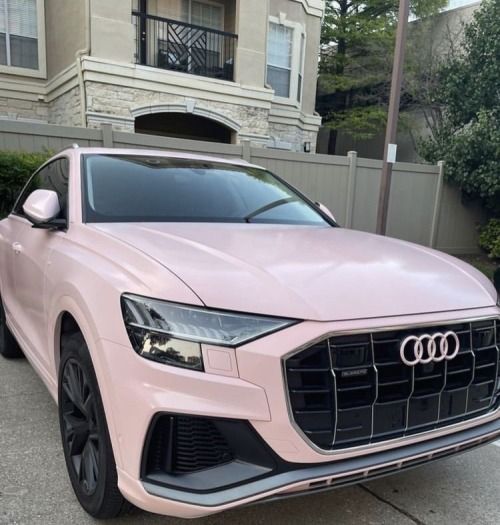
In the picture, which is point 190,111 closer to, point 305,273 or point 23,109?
point 23,109

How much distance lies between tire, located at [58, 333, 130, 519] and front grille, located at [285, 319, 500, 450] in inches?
31.1

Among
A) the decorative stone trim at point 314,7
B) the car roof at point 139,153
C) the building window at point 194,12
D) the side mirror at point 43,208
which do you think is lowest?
the side mirror at point 43,208

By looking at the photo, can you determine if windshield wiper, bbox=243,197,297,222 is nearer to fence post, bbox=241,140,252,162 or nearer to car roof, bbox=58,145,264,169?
car roof, bbox=58,145,264,169

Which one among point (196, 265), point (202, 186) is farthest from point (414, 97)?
point (196, 265)

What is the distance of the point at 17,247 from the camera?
3451 millimetres

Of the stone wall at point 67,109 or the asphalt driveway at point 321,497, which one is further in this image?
the stone wall at point 67,109

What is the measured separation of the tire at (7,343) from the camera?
4134mm

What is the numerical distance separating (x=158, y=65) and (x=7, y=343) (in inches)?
382

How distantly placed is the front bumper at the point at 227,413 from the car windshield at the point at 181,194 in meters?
1.27

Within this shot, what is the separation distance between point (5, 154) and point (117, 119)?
4488 mm

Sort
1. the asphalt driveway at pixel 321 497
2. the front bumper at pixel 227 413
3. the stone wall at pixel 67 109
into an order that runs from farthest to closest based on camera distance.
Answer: the stone wall at pixel 67 109
the asphalt driveway at pixel 321 497
the front bumper at pixel 227 413

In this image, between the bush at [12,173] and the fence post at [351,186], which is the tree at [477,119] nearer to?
the fence post at [351,186]

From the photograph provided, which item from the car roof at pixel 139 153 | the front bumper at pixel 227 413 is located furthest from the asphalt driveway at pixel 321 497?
the car roof at pixel 139 153

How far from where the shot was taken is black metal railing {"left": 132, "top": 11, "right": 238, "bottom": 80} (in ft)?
39.1
